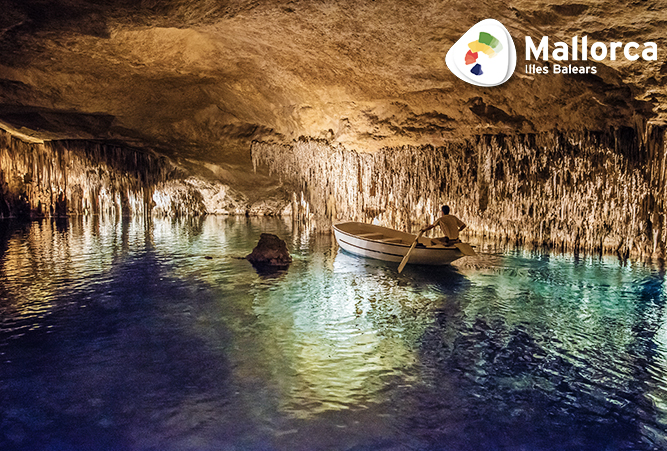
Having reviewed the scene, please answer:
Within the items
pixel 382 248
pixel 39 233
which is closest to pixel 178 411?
pixel 382 248

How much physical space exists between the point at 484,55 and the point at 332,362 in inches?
284

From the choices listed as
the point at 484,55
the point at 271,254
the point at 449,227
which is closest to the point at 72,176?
the point at 271,254

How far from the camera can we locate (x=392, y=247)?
39.2 ft

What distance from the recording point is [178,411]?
402 centimetres

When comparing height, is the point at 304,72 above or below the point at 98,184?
above

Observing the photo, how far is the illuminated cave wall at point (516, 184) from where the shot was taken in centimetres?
1184

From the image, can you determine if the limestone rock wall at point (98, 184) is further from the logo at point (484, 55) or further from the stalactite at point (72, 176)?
the logo at point (484, 55)

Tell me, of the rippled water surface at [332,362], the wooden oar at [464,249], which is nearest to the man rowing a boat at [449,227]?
the wooden oar at [464,249]

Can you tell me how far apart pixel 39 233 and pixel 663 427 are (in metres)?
22.2

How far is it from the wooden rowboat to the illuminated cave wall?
9.07 feet

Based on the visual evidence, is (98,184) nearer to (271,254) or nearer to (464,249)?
(271,254)

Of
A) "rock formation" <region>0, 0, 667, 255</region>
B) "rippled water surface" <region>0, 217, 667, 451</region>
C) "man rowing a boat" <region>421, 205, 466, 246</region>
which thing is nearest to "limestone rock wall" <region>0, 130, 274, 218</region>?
"rock formation" <region>0, 0, 667, 255</region>

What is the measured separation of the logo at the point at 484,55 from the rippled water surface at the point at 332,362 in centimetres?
472

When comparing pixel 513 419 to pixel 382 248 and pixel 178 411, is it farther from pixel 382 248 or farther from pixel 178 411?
pixel 382 248
